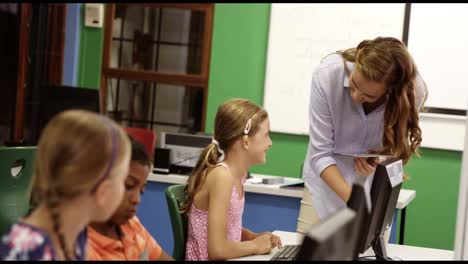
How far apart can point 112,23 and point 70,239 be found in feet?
14.7

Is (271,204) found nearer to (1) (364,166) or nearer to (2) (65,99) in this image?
(1) (364,166)

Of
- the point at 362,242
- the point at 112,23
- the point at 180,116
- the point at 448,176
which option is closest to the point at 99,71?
the point at 112,23

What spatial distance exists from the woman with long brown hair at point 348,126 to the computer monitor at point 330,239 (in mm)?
986

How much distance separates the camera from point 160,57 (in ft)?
18.4

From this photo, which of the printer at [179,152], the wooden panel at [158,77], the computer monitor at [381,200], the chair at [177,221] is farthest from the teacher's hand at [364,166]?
the wooden panel at [158,77]

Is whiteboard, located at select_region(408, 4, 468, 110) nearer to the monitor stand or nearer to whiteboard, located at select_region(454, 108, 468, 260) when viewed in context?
the monitor stand

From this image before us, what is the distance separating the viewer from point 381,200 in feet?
5.96

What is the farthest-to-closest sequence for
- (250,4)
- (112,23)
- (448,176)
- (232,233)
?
1. (112,23)
2. (250,4)
3. (448,176)
4. (232,233)

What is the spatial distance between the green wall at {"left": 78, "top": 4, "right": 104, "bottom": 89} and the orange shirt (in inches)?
158

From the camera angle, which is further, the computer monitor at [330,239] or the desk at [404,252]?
the desk at [404,252]

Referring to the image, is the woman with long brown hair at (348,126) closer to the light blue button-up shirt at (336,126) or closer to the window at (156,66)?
the light blue button-up shirt at (336,126)

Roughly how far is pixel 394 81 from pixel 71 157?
1149 millimetres

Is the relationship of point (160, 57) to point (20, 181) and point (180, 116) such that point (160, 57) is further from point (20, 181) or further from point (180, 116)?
point (20, 181)

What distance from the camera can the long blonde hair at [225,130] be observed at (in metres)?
2.21
